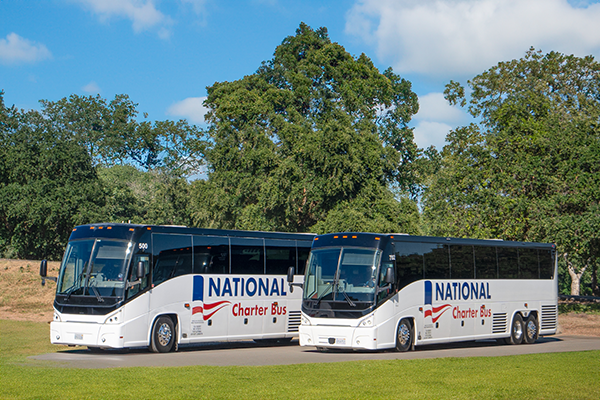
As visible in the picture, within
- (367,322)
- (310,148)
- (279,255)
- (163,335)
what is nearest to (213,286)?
(163,335)

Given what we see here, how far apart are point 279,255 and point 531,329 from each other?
9.19m

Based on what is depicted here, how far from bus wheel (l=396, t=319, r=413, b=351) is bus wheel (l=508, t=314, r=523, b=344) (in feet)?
18.3

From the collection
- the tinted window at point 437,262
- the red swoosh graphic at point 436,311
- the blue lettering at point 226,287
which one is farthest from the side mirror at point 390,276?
the blue lettering at point 226,287

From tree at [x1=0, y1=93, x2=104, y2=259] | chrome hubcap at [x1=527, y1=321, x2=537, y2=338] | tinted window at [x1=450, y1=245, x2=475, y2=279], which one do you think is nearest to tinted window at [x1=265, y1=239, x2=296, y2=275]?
tinted window at [x1=450, y1=245, x2=475, y2=279]

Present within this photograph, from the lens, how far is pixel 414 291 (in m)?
19.7

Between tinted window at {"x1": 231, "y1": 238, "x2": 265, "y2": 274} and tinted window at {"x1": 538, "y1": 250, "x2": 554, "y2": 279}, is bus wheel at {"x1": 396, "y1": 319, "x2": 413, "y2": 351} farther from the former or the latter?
tinted window at {"x1": 538, "y1": 250, "x2": 554, "y2": 279}

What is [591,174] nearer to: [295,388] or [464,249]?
[464,249]

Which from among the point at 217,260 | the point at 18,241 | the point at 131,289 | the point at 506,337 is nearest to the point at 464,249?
the point at 506,337

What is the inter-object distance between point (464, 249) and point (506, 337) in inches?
156

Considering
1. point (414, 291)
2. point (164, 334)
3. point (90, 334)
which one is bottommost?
point (164, 334)

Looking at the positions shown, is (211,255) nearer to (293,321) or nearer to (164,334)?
(164,334)

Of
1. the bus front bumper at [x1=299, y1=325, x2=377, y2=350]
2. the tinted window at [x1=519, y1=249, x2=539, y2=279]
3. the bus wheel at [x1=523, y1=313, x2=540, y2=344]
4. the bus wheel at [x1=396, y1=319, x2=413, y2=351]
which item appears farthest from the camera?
the bus wheel at [x1=523, y1=313, x2=540, y2=344]

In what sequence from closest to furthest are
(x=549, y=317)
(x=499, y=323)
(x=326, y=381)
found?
(x=326, y=381) < (x=499, y=323) < (x=549, y=317)

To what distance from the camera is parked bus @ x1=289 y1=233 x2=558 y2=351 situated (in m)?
18.3
